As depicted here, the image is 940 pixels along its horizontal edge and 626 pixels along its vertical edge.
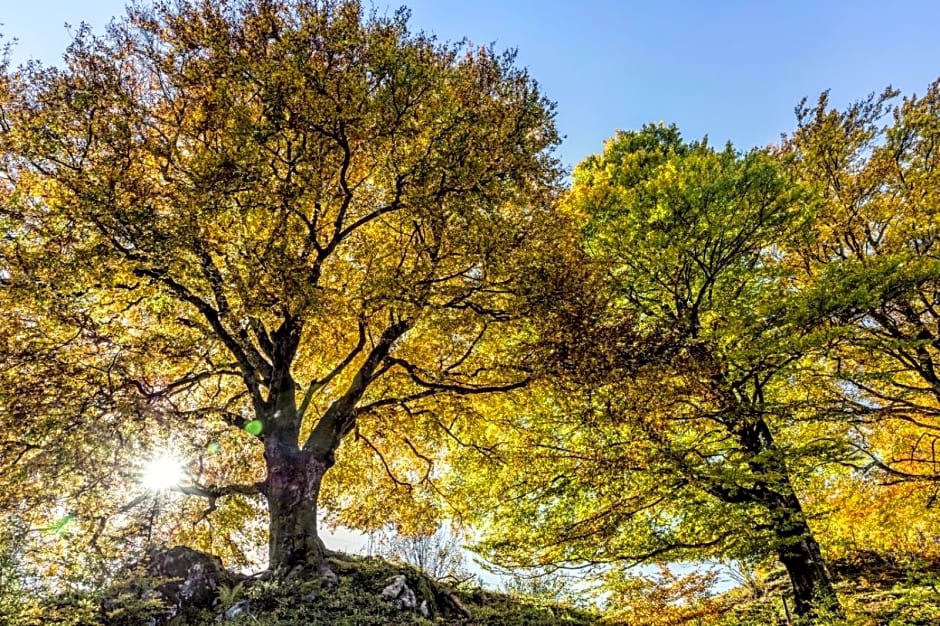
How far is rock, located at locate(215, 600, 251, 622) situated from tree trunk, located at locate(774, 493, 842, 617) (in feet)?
25.7

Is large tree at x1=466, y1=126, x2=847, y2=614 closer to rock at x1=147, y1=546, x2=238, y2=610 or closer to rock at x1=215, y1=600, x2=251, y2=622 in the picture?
rock at x1=215, y1=600, x2=251, y2=622

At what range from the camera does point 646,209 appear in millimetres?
9164

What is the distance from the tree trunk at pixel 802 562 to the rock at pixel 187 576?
875 cm

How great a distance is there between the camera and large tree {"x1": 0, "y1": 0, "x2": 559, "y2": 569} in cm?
744

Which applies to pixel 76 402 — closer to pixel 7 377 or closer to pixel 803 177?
pixel 7 377

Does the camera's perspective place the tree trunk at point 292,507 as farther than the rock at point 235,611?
Yes

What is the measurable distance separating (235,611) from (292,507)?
79.2 inches

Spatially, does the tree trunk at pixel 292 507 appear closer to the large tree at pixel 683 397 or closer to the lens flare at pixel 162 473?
the lens flare at pixel 162 473

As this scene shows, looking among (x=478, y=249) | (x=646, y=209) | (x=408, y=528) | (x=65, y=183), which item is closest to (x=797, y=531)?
(x=646, y=209)

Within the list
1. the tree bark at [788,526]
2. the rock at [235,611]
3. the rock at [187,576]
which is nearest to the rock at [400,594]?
the rock at [235,611]

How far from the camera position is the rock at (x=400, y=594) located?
834 cm

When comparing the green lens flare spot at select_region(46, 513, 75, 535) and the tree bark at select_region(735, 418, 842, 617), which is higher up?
the green lens flare spot at select_region(46, 513, 75, 535)

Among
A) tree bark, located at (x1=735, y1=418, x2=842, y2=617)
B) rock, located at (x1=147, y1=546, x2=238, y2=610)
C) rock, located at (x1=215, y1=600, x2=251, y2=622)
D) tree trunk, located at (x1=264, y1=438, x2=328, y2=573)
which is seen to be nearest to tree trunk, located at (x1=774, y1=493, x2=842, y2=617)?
tree bark, located at (x1=735, y1=418, x2=842, y2=617)

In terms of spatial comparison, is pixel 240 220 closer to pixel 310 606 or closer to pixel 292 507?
pixel 292 507
